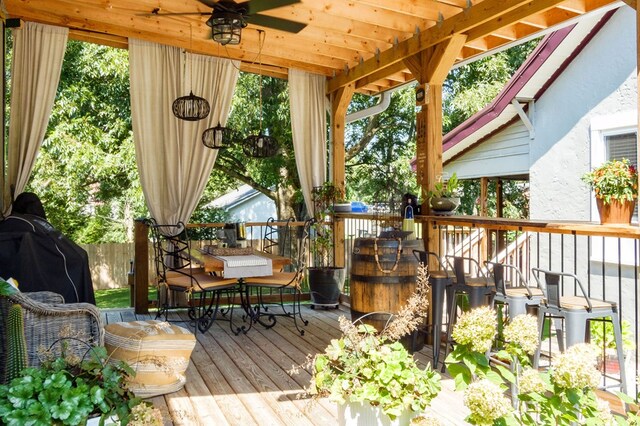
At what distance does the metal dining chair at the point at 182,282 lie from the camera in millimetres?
4773

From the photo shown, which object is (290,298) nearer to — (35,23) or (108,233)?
(35,23)

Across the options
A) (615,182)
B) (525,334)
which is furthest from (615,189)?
(525,334)

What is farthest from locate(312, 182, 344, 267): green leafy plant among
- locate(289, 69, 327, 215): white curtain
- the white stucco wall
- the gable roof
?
the white stucco wall

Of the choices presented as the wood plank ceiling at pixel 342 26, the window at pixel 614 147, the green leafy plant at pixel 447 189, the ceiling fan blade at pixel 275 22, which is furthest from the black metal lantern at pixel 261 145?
A: the window at pixel 614 147

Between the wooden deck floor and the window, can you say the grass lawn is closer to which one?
the wooden deck floor

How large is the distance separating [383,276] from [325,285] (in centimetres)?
250

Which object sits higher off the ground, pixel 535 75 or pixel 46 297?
pixel 535 75

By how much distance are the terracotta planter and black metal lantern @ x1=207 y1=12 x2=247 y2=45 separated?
2730 millimetres

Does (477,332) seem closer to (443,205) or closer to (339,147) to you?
(443,205)

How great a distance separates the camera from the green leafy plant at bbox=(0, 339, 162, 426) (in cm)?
169

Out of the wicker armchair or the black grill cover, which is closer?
the wicker armchair

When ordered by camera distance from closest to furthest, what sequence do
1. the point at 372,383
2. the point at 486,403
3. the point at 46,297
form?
the point at 486,403, the point at 372,383, the point at 46,297

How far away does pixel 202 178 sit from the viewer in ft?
20.3

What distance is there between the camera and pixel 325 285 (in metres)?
6.11
